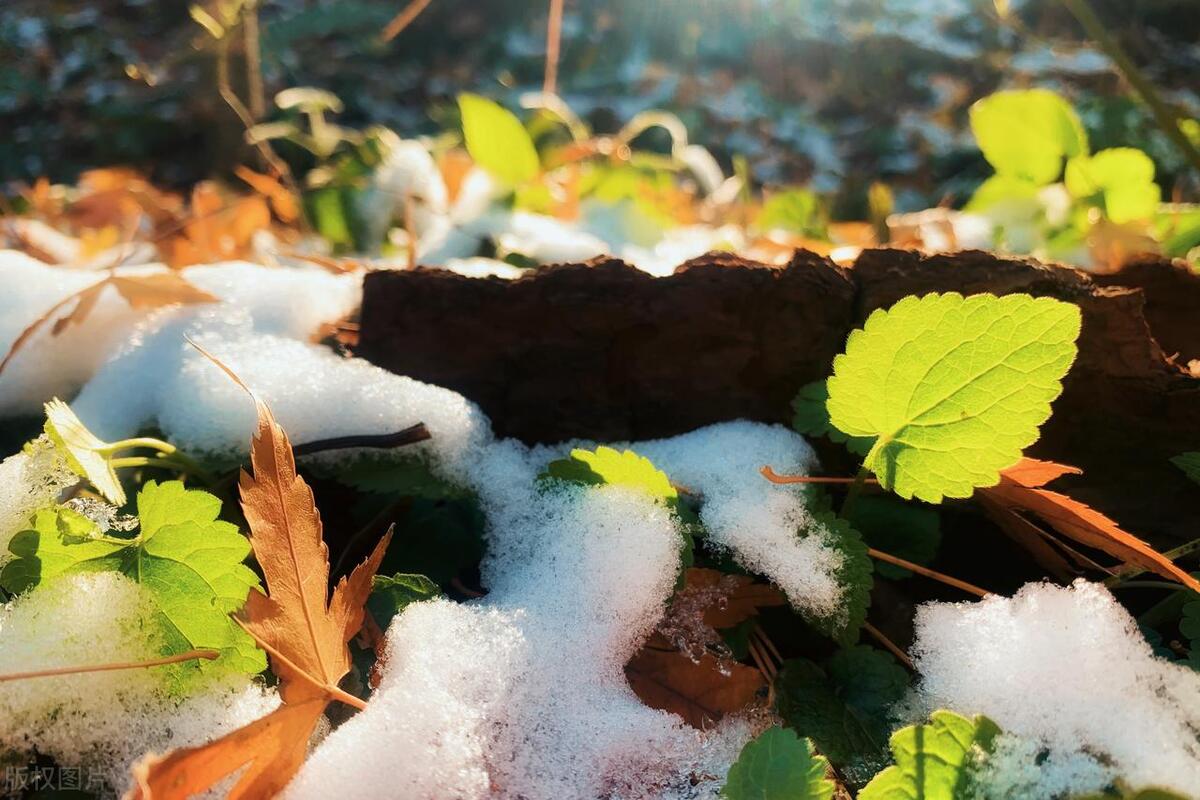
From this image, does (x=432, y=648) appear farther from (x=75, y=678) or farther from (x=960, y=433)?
(x=960, y=433)

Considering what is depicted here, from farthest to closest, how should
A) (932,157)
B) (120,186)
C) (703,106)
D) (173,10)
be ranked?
1. (173,10)
2. (703,106)
3. (932,157)
4. (120,186)

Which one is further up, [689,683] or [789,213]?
[689,683]

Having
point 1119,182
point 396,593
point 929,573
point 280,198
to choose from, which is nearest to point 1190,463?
point 929,573

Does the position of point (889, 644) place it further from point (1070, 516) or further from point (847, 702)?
point (1070, 516)

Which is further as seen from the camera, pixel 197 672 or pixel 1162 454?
pixel 1162 454

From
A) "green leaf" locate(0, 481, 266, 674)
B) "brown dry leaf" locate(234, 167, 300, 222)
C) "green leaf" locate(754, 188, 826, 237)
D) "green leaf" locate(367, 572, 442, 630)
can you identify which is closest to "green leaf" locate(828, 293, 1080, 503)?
"green leaf" locate(367, 572, 442, 630)

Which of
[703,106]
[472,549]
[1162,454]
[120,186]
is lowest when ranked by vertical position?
[703,106]

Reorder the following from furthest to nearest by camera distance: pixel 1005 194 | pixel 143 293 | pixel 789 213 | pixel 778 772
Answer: pixel 789 213, pixel 1005 194, pixel 143 293, pixel 778 772

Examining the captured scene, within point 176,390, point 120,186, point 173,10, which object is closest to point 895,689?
point 176,390
